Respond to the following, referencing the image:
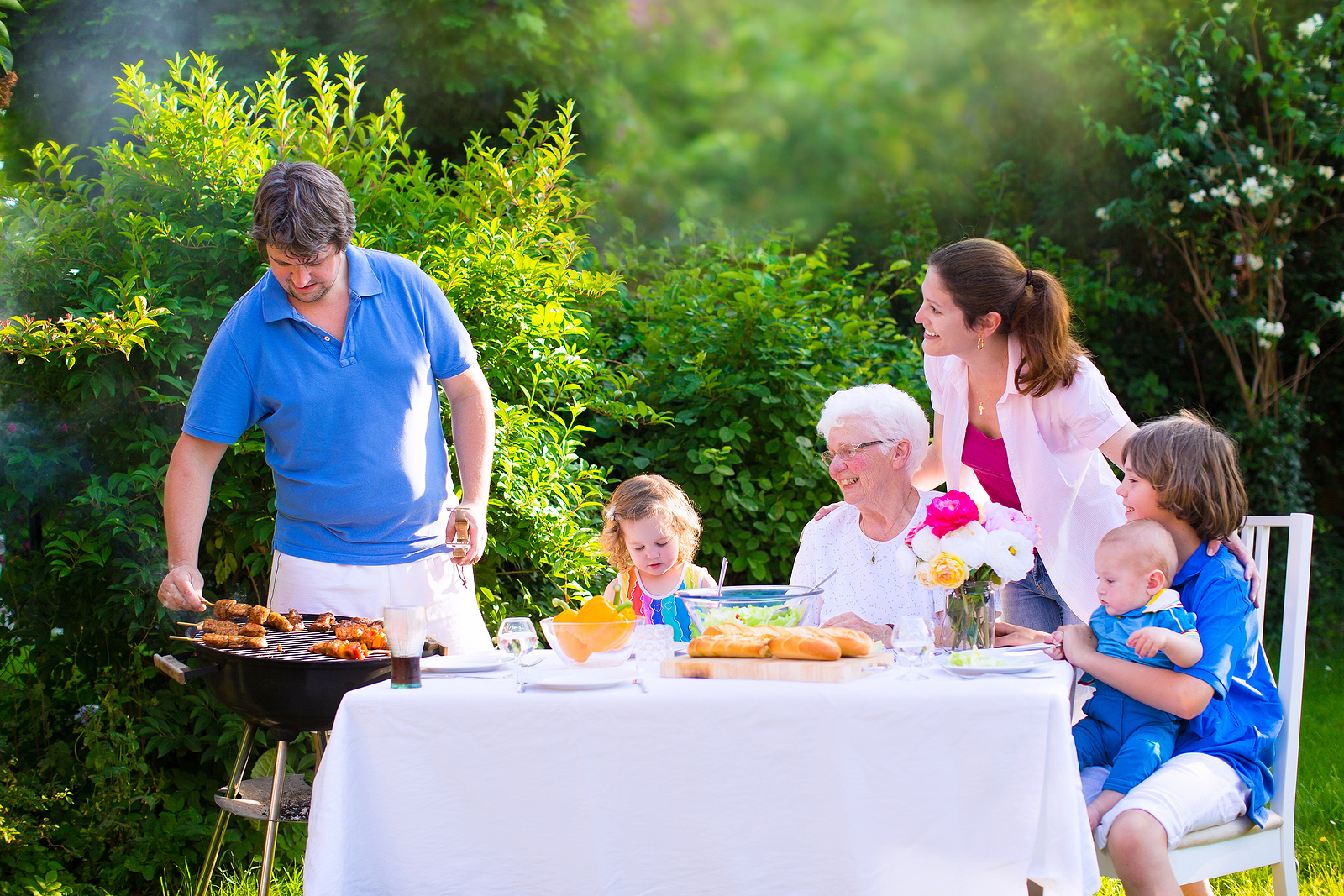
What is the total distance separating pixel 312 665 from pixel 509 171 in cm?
208

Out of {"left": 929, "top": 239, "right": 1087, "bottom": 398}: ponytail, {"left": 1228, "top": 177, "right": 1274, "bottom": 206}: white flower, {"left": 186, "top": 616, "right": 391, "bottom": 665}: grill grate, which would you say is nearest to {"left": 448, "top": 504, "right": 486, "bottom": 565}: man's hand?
{"left": 186, "top": 616, "right": 391, "bottom": 665}: grill grate

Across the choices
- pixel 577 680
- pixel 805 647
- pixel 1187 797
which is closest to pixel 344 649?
pixel 577 680

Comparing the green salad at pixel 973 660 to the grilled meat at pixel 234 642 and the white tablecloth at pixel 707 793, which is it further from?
the grilled meat at pixel 234 642

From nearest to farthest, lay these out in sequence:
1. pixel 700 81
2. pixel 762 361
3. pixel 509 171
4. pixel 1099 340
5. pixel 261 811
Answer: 1. pixel 700 81
2. pixel 261 811
3. pixel 509 171
4. pixel 762 361
5. pixel 1099 340

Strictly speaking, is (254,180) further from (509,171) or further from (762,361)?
(762,361)

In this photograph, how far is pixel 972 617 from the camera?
200cm

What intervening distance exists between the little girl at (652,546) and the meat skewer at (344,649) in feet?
2.84

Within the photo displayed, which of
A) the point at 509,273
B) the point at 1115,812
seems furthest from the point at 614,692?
the point at 509,273

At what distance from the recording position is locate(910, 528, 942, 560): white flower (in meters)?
1.99

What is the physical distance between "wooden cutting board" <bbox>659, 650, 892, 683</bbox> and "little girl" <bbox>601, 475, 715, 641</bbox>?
93 centimetres

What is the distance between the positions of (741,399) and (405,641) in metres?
2.30

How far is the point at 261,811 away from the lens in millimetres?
2357

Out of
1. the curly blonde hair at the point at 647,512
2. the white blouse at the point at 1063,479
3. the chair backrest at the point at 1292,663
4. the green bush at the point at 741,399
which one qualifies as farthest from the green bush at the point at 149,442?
the chair backrest at the point at 1292,663

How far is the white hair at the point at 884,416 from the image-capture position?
2.62 meters
